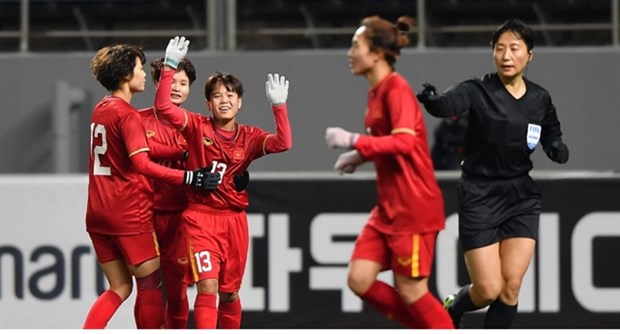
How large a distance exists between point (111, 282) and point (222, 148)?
3.06 ft

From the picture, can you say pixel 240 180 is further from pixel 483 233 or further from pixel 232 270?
pixel 483 233

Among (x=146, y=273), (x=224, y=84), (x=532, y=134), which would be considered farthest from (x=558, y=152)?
(x=146, y=273)

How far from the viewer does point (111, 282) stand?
7008mm

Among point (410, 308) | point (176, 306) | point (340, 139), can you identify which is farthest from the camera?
point (176, 306)

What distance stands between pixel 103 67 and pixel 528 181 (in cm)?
221

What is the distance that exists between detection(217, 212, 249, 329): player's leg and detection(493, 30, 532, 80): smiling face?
5.14 ft

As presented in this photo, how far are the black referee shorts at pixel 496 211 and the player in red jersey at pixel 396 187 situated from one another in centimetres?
72

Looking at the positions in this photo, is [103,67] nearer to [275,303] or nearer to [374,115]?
[374,115]

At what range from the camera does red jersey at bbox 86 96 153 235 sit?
6.74 metres

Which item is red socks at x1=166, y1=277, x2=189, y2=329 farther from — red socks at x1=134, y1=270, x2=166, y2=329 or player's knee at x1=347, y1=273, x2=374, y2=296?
player's knee at x1=347, y1=273, x2=374, y2=296

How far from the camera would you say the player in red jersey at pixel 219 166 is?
6.74 m

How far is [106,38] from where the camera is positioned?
11.3 m

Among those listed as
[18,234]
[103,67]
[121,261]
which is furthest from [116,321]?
[103,67]

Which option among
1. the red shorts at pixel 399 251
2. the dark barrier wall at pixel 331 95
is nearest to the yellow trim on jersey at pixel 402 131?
the red shorts at pixel 399 251
